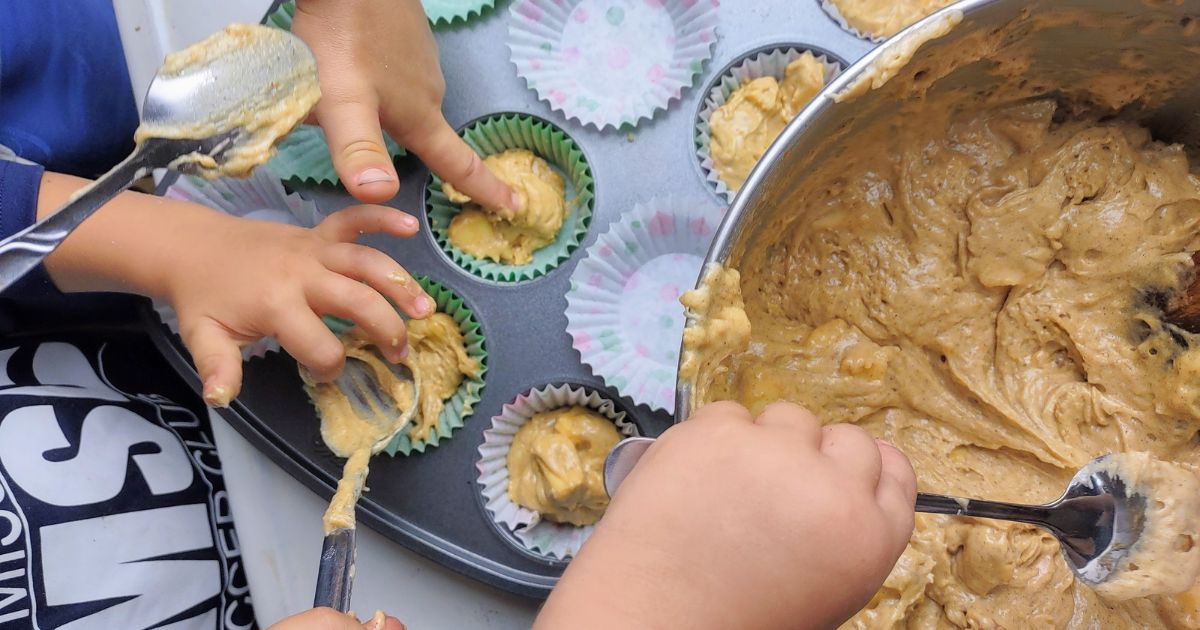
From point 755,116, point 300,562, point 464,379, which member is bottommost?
point 300,562

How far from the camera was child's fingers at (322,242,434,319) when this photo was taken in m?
0.64

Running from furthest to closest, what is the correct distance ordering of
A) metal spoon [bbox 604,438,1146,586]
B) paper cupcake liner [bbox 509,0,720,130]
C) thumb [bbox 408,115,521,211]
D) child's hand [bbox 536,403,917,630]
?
1. paper cupcake liner [bbox 509,0,720,130]
2. thumb [bbox 408,115,521,211]
3. metal spoon [bbox 604,438,1146,586]
4. child's hand [bbox 536,403,917,630]

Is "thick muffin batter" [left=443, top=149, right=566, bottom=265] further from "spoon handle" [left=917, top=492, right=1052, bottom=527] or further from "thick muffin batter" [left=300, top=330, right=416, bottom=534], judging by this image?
"spoon handle" [left=917, top=492, right=1052, bottom=527]

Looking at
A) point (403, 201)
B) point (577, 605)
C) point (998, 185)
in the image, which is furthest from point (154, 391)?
point (998, 185)

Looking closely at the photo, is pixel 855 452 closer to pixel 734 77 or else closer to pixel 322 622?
pixel 322 622

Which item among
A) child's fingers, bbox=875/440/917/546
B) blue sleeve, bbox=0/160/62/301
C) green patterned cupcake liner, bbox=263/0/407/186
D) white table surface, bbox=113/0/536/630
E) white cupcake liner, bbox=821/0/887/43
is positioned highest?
white cupcake liner, bbox=821/0/887/43

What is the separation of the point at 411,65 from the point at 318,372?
309 millimetres

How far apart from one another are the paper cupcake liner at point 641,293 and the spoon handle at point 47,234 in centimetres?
45

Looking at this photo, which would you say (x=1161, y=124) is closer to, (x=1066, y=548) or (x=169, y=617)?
(x=1066, y=548)

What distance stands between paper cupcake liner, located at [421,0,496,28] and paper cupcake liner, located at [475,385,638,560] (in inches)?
17.7

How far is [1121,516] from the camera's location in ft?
1.69

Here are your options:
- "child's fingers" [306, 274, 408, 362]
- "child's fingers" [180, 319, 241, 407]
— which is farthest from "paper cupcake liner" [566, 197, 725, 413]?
"child's fingers" [180, 319, 241, 407]

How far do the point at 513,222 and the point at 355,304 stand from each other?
0.79ft

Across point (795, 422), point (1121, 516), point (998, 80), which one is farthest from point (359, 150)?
point (1121, 516)
